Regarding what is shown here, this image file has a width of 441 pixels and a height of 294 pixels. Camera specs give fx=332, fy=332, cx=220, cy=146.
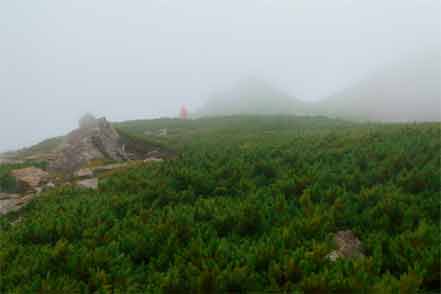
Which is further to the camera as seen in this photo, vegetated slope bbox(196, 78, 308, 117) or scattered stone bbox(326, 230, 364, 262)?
vegetated slope bbox(196, 78, 308, 117)

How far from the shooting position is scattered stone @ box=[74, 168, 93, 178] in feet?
37.0

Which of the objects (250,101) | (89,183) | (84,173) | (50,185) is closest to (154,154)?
(84,173)

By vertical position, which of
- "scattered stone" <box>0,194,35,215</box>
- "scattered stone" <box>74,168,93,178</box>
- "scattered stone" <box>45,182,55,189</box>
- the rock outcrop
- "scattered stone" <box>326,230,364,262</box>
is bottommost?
"scattered stone" <box>326,230,364,262</box>

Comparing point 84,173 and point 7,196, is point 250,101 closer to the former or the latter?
point 84,173

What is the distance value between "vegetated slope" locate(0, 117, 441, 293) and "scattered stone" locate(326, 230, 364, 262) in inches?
5.1

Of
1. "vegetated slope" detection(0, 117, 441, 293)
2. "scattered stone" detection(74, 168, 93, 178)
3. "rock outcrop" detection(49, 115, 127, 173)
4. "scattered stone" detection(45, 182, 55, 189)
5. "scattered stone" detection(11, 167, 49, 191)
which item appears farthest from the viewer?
"rock outcrop" detection(49, 115, 127, 173)

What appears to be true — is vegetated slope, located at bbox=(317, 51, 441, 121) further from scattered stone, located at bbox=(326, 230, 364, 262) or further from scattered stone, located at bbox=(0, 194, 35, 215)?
scattered stone, located at bbox=(0, 194, 35, 215)

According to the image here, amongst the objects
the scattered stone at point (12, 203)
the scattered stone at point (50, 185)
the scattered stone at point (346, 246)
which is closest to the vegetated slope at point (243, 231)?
the scattered stone at point (346, 246)

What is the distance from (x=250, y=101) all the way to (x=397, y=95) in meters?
40.8

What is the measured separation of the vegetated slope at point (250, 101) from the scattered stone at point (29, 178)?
6935 cm

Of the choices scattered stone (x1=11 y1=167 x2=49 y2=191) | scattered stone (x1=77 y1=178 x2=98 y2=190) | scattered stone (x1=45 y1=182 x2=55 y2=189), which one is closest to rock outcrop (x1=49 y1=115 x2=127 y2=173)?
scattered stone (x1=11 y1=167 x2=49 y2=191)

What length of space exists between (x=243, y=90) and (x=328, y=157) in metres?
107

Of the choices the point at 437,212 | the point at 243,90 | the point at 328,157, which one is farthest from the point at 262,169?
the point at 243,90

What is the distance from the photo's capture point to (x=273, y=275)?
4.06m
